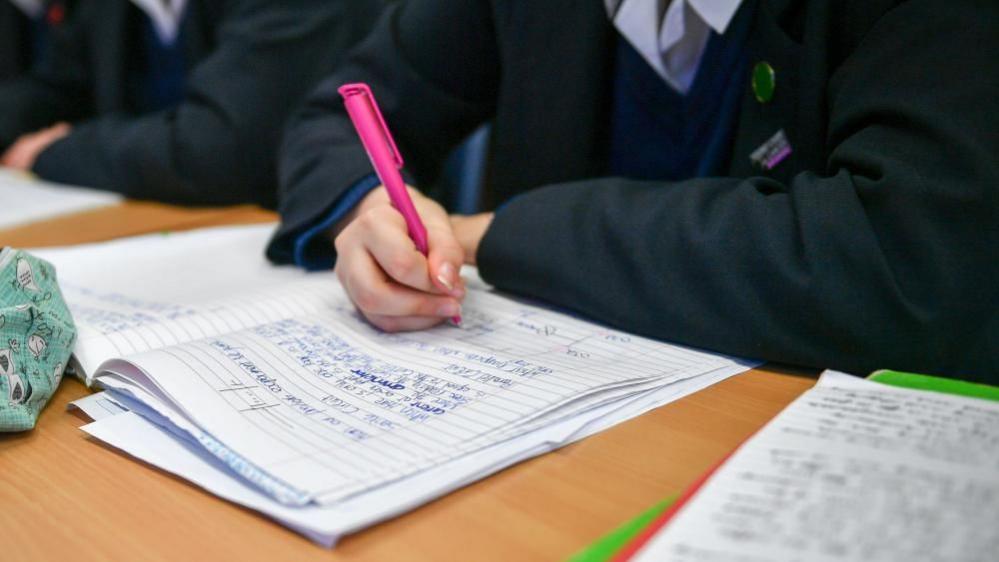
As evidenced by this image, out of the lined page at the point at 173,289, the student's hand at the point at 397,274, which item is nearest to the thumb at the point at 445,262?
the student's hand at the point at 397,274

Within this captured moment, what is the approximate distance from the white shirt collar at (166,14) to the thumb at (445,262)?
1.01 metres

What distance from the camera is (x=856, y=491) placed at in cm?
36

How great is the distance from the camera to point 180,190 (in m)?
1.23

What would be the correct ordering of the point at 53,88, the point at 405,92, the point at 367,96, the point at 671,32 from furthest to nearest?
the point at 53,88
the point at 405,92
the point at 671,32
the point at 367,96

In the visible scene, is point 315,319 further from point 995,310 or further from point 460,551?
point 995,310

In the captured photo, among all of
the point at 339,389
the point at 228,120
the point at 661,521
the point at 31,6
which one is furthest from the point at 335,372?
the point at 31,6

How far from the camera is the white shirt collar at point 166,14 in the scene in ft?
4.71

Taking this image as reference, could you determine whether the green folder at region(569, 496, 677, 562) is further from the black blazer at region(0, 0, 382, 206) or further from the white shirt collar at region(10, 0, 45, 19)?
the white shirt collar at region(10, 0, 45, 19)

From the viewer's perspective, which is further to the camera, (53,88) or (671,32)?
(53,88)

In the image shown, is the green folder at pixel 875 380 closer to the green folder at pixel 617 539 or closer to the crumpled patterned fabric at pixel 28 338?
the green folder at pixel 617 539

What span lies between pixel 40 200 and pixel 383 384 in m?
0.92

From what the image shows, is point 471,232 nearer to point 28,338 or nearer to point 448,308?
point 448,308

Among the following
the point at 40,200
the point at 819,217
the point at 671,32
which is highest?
the point at 671,32

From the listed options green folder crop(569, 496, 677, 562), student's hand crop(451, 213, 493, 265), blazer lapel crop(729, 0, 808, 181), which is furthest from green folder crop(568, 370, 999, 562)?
student's hand crop(451, 213, 493, 265)
